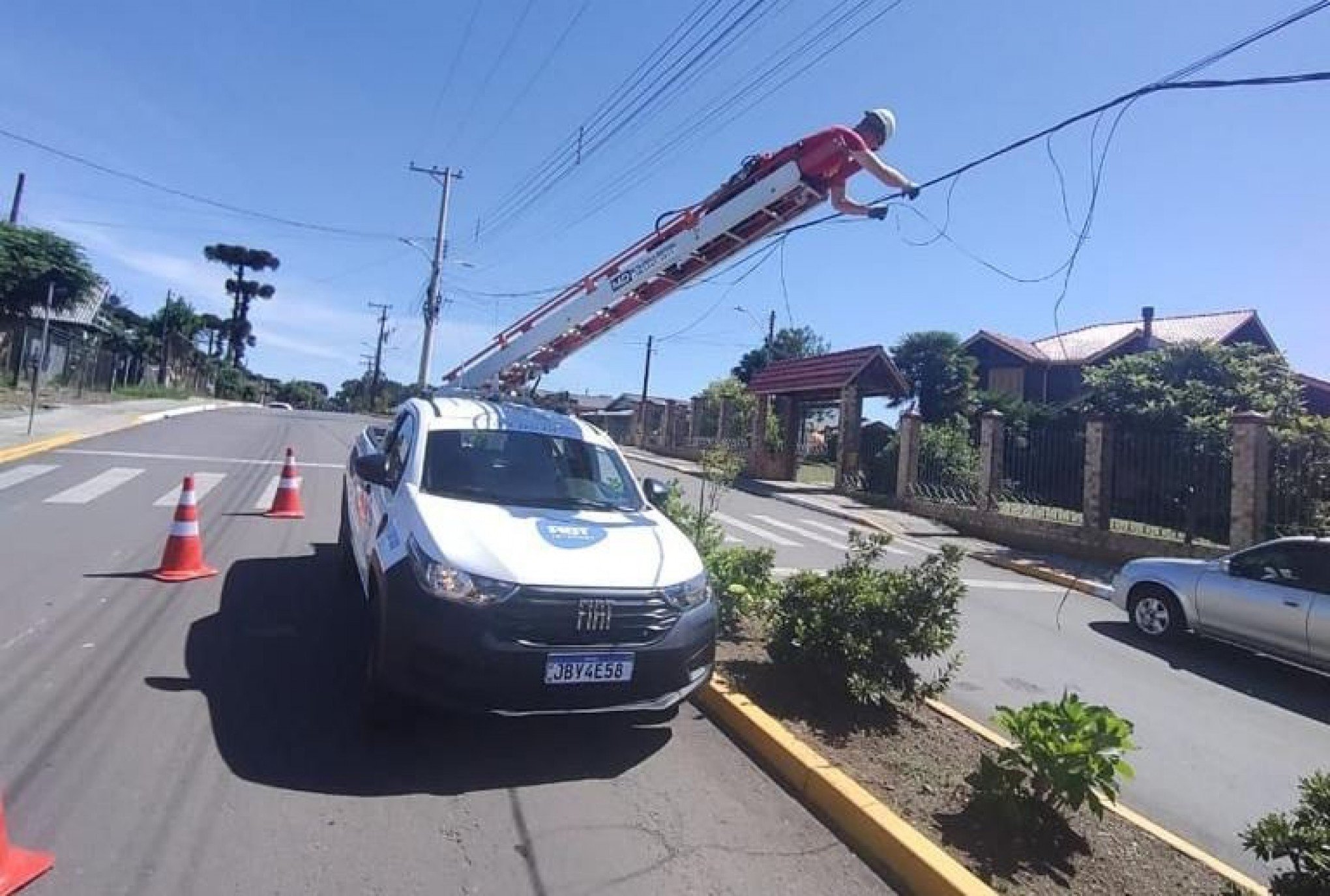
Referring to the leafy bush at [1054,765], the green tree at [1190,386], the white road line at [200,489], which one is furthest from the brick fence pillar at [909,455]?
the leafy bush at [1054,765]

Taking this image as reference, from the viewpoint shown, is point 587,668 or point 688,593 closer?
point 587,668

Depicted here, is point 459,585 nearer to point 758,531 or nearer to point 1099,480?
point 758,531

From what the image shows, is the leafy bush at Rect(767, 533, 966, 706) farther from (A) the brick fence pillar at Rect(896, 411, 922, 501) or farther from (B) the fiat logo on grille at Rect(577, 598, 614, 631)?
(A) the brick fence pillar at Rect(896, 411, 922, 501)

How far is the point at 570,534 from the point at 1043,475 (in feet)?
51.8

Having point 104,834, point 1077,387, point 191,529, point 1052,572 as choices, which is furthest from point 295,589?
point 1077,387

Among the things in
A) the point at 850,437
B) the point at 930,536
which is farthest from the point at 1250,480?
the point at 850,437

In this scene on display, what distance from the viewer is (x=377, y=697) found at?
4266 millimetres

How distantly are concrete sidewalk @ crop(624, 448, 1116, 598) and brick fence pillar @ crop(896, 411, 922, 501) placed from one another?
66 centimetres

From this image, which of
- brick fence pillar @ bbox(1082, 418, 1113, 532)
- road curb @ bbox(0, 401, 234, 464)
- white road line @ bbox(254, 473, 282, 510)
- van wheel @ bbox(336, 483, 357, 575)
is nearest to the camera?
van wheel @ bbox(336, 483, 357, 575)

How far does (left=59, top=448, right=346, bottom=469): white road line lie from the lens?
16.3 meters

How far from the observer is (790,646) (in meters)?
5.38

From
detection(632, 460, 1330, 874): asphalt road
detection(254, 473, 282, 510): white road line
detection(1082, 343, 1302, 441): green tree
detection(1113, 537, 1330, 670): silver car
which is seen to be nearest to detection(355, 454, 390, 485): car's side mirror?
detection(632, 460, 1330, 874): asphalt road

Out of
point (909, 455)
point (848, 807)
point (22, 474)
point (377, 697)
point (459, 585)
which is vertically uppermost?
point (909, 455)

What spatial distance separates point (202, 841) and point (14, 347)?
36.2 m
